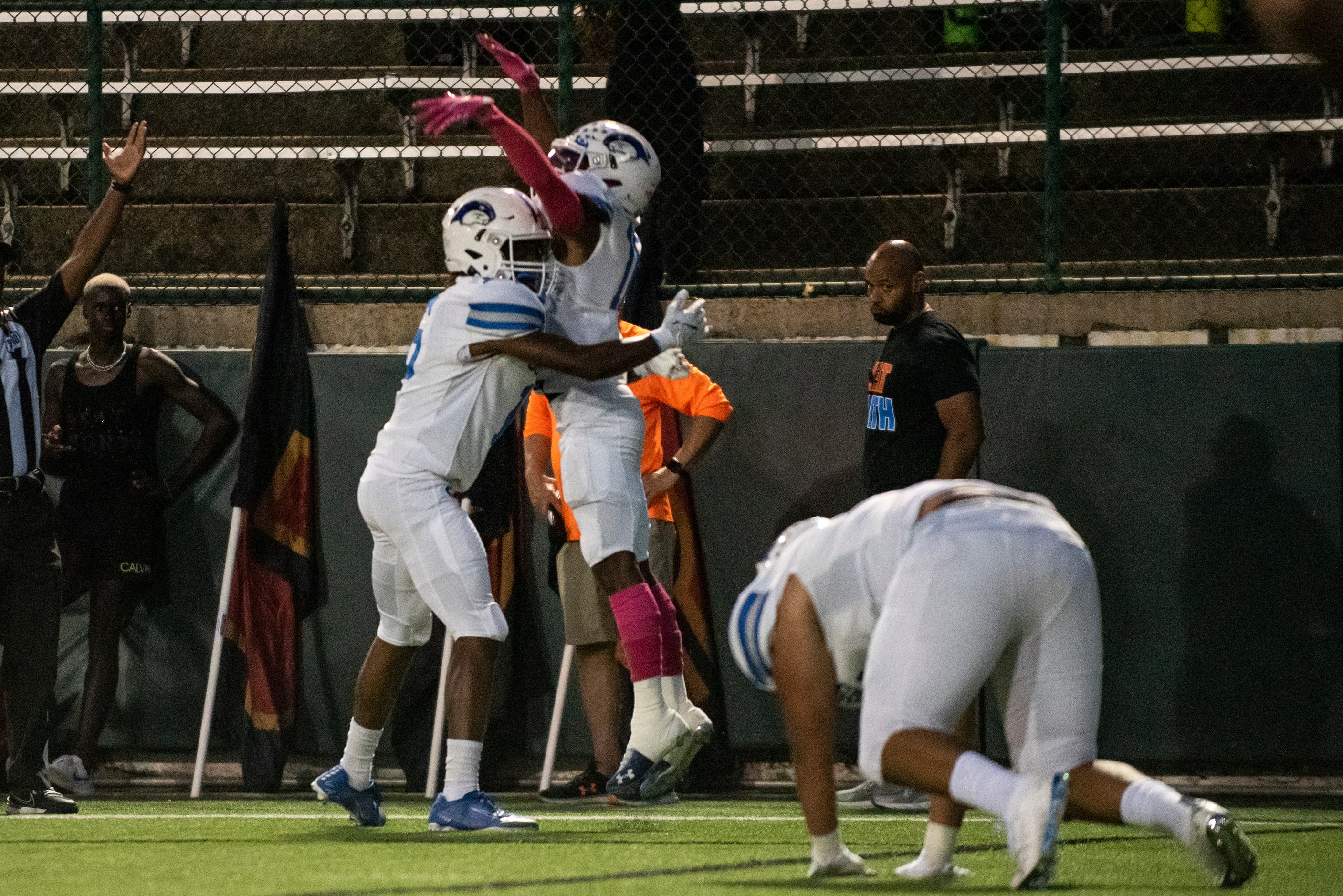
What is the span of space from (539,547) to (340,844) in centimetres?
281

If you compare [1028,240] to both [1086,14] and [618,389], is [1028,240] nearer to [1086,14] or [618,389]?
[1086,14]

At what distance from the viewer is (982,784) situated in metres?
3.66

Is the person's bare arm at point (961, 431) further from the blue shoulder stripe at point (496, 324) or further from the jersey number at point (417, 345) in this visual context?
the jersey number at point (417, 345)

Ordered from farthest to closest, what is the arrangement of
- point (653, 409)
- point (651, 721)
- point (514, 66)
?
1. point (653, 409)
2. point (514, 66)
3. point (651, 721)

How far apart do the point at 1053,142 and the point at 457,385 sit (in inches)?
147

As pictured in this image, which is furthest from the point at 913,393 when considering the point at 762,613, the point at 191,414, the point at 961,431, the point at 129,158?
the point at 191,414

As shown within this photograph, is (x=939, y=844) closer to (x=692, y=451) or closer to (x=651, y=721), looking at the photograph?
(x=651, y=721)

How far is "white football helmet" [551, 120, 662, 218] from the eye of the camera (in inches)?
257

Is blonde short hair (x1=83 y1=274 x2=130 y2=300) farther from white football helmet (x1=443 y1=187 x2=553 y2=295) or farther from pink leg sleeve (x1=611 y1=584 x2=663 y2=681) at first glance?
pink leg sleeve (x1=611 y1=584 x2=663 y2=681)

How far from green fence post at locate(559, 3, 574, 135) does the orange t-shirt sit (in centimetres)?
147

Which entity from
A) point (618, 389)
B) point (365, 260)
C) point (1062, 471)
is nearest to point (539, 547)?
point (618, 389)

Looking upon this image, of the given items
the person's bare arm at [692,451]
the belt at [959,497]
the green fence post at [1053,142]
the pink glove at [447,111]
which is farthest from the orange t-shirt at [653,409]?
the belt at [959,497]

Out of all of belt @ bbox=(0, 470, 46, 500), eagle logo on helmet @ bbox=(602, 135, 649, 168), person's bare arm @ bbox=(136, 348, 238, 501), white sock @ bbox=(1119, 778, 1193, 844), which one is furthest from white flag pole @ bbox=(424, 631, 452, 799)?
white sock @ bbox=(1119, 778, 1193, 844)

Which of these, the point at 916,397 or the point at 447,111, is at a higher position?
the point at 447,111
